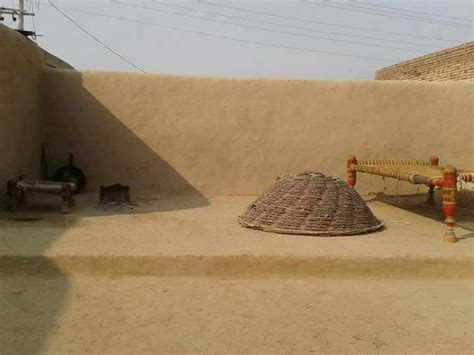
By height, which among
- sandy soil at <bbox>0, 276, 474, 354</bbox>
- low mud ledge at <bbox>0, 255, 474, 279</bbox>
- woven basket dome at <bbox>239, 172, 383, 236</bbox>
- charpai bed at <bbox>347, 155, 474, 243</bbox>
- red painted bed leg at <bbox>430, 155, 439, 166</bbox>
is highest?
red painted bed leg at <bbox>430, 155, 439, 166</bbox>

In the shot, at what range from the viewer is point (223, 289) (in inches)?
145

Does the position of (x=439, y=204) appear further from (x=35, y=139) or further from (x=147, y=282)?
(x=35, y=139)

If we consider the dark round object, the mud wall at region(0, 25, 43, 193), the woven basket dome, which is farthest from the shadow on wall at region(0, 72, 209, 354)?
the woven basket dome

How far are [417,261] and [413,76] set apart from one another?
8136 millimetres

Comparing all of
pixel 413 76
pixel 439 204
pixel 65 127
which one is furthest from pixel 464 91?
pixel 65 127

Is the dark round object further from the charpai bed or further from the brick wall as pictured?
the brick wall

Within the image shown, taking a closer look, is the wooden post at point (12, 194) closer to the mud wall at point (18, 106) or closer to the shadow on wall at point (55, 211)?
the shadow on wall at point (55, 211)

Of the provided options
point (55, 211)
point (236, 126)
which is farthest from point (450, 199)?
point (55, 211)

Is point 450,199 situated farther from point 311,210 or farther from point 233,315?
point 233,315

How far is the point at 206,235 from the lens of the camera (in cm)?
469

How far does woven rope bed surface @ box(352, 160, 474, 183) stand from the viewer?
521 cm

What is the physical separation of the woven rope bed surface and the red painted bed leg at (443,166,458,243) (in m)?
0.30

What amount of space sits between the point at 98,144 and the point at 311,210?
367 cm

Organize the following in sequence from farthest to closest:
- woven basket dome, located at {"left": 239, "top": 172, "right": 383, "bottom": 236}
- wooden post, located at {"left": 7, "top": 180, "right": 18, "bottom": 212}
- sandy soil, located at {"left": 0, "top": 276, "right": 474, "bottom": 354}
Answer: wooden post, located at {"left": 7, "top": 180, "right": 18, "bottom": 212} < woven basket dome, located at {"left": 239, "top": 172, "right": 383, "bottom": 236} < sandy soil, located at {"left": 0, "top": 276, "right": 474, "bottom": 354}
